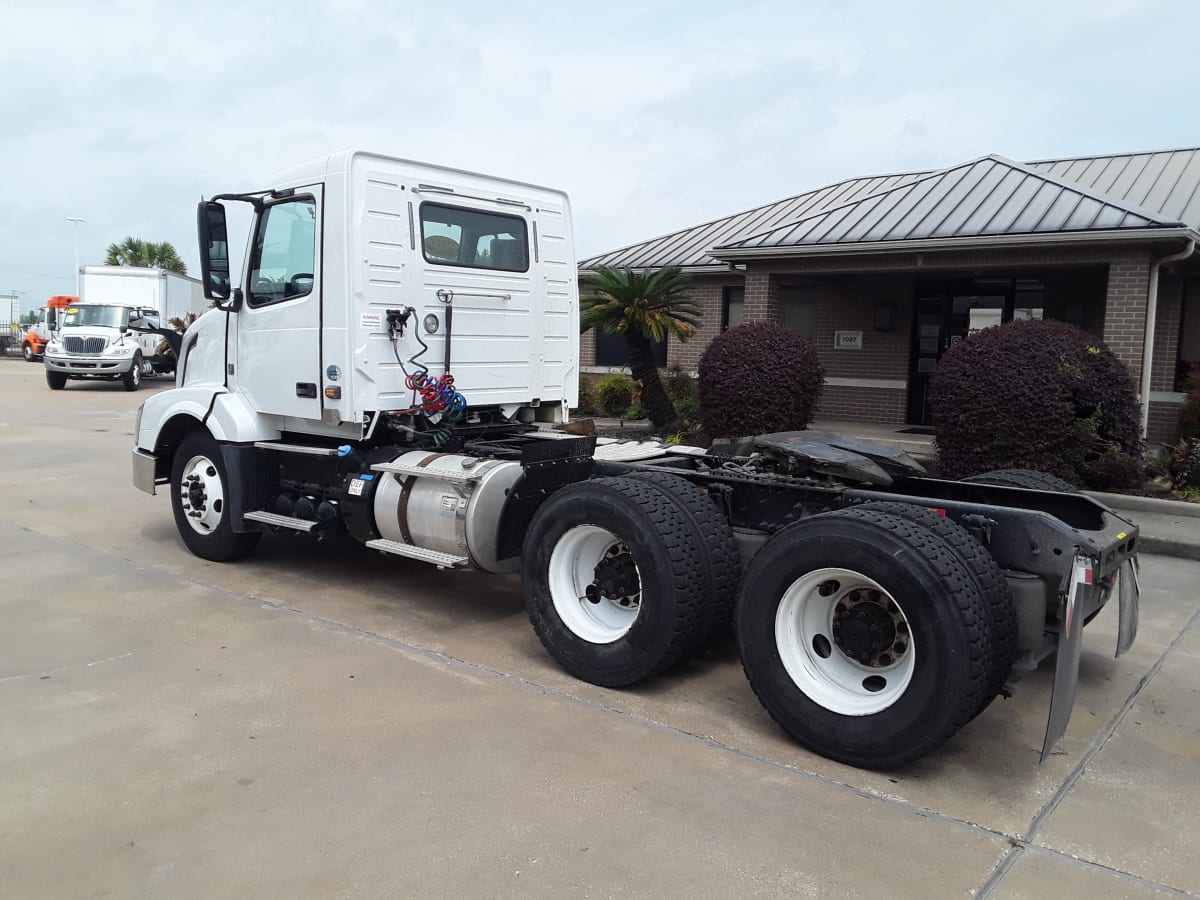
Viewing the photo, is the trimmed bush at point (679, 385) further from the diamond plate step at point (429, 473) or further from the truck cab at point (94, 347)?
the truck cab at point (94, 347)

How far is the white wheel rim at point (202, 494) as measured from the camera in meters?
7.34

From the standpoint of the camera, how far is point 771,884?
3240 mm

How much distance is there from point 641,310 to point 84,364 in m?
19.3

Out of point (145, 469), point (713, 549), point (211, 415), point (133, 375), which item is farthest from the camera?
point (133, 375)

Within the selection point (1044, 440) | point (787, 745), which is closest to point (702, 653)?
point (787, 745)

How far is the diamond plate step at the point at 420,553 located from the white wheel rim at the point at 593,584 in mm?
855

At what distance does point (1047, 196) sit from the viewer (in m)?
12.4

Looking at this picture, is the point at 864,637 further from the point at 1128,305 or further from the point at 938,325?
the point at 938,325

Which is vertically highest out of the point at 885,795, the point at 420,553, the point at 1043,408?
the point at 1043,408

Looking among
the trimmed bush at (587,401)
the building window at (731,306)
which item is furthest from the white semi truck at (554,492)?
the building window at (731,306)

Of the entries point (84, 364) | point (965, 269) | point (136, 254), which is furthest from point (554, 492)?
point (136, 254)

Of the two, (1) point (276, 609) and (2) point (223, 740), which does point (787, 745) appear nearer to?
(2) point (223, 740)

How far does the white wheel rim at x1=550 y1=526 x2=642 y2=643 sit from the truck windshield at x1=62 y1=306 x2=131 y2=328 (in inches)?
1032

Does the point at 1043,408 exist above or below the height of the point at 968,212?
below
